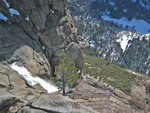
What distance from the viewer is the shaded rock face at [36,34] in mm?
22469

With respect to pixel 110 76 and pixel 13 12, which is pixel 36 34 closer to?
pixel 13 12

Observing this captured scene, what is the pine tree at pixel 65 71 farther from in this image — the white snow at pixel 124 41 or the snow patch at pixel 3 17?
the white snow at pixel 124 41

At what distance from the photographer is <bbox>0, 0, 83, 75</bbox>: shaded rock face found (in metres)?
22.5

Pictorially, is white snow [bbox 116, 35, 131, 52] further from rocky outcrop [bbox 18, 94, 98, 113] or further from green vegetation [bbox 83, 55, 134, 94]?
rocky outcrop [bbox 18, 94, 98, 113]

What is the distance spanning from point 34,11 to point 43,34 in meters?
4.23

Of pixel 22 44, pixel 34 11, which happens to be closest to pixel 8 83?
pixel 22 44

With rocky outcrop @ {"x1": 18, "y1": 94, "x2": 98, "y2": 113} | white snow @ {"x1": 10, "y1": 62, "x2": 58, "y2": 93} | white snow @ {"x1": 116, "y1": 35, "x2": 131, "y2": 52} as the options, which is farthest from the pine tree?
white snow @ {"x1": 116, "y1": 35, "x2": 131, "y2": 52}

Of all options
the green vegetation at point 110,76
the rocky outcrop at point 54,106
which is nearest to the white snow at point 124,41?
the green vegetation at point 110,76

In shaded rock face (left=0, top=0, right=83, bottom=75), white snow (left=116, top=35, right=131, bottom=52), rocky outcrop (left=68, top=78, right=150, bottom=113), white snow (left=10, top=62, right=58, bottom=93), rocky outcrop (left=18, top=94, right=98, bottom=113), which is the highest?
white snow (left=116, top=35, right=131, bottom=52)

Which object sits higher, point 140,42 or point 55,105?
point 140,42

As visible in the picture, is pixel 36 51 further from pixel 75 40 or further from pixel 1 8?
pixel 75 40

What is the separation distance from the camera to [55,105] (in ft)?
31.3

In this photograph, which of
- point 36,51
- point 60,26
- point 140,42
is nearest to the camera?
point 36,51

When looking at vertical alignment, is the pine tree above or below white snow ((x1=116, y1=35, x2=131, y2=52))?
below
